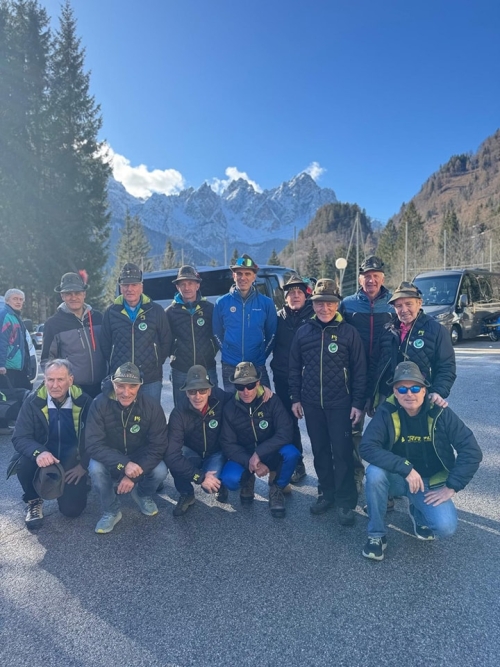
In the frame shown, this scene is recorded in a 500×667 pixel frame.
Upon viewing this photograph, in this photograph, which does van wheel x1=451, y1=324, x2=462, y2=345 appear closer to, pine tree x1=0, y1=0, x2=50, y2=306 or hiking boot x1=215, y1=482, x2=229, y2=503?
hiking boot x1=215, y1=482, x2=229, y2=503

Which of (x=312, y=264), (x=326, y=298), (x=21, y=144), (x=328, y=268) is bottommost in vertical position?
(x=326, y=298)

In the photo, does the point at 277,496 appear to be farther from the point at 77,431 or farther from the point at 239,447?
the point at 77,431

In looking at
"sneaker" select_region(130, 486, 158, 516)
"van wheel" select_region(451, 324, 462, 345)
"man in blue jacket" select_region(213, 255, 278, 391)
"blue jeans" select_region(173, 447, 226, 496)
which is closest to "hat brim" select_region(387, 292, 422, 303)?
"man in blue jacket" select_region(213, 255, 278, 391)

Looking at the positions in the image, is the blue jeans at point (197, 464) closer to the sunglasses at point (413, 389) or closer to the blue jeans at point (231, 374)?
the blue jeans at point (231, 374)

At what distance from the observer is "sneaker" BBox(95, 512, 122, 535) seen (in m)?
3.15

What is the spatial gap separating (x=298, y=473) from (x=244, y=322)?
1.55 metres

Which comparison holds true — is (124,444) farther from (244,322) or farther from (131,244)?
(131,244)

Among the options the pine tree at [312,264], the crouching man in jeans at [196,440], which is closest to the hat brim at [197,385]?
the crouching man in jeans at [196,440]

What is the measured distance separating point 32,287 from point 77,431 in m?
23.1

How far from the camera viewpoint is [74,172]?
25172 millimetres

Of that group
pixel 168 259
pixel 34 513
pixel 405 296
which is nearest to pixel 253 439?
pixel 405 296

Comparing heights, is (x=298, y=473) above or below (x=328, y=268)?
below

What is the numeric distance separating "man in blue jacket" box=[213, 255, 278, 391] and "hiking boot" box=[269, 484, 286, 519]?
969mm

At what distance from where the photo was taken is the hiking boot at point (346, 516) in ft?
10.3
